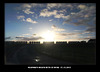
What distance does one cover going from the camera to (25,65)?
5.53m

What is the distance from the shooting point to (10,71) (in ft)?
18.2

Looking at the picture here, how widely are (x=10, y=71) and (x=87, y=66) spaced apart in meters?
4.30

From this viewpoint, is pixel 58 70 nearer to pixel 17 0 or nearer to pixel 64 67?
pixel 64 67

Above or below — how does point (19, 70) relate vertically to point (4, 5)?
below
